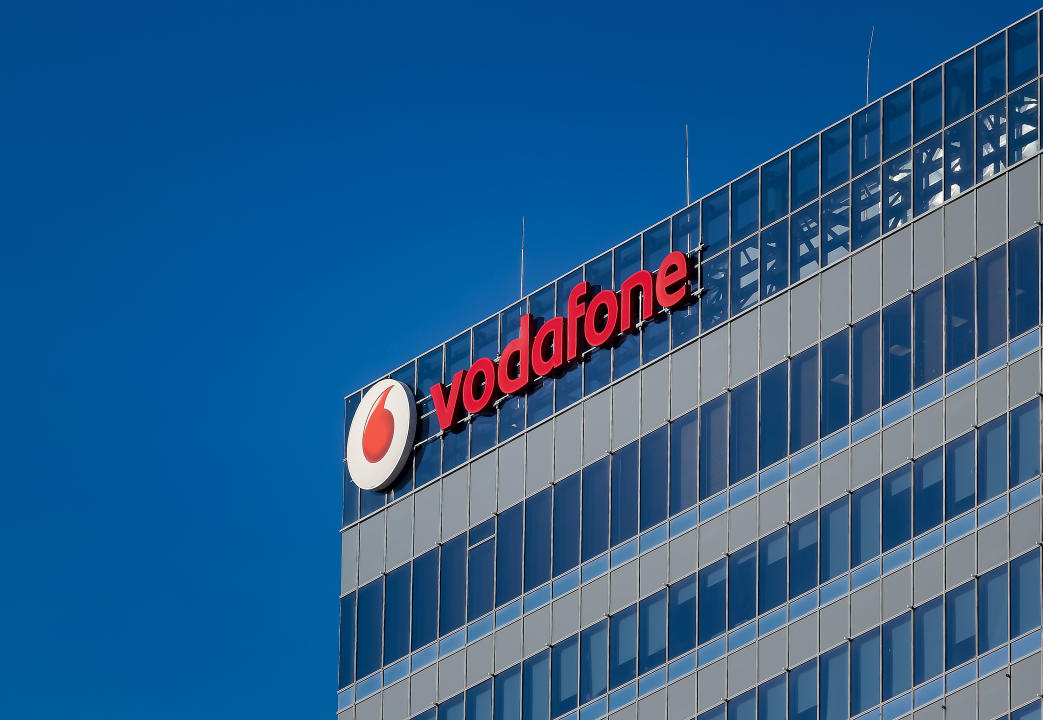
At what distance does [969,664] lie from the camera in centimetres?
6081

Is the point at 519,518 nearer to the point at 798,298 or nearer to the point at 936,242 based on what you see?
the point at 798,298

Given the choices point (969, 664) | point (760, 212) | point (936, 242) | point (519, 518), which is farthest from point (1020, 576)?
point (519, 518)

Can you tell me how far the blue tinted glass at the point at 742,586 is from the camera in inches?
2648

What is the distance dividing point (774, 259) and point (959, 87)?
23.7 ft

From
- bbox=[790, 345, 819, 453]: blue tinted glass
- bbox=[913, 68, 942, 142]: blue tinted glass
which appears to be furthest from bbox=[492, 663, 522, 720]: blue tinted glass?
bbox=[913, 68, 942, 142]: blue tinted glass

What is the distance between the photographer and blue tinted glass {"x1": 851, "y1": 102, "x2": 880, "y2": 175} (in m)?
67.5

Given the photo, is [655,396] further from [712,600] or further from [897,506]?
[897,506]

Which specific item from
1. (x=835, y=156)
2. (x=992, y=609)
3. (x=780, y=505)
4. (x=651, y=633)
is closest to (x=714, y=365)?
(x=780, y=505)

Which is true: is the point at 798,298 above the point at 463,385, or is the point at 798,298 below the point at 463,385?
below

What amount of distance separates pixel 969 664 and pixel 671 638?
422 inches

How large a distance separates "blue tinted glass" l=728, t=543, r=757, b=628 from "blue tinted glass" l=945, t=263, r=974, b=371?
7728mm

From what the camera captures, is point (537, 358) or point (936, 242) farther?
point (537, 358)

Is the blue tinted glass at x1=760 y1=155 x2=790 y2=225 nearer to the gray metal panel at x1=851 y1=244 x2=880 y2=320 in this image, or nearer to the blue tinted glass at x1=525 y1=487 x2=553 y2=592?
the gray metal panel at x1=851 y1=244 x2=880 y2=320

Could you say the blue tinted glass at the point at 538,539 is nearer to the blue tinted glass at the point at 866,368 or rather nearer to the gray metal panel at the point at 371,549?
the gray metal panel at the point at 371,549
